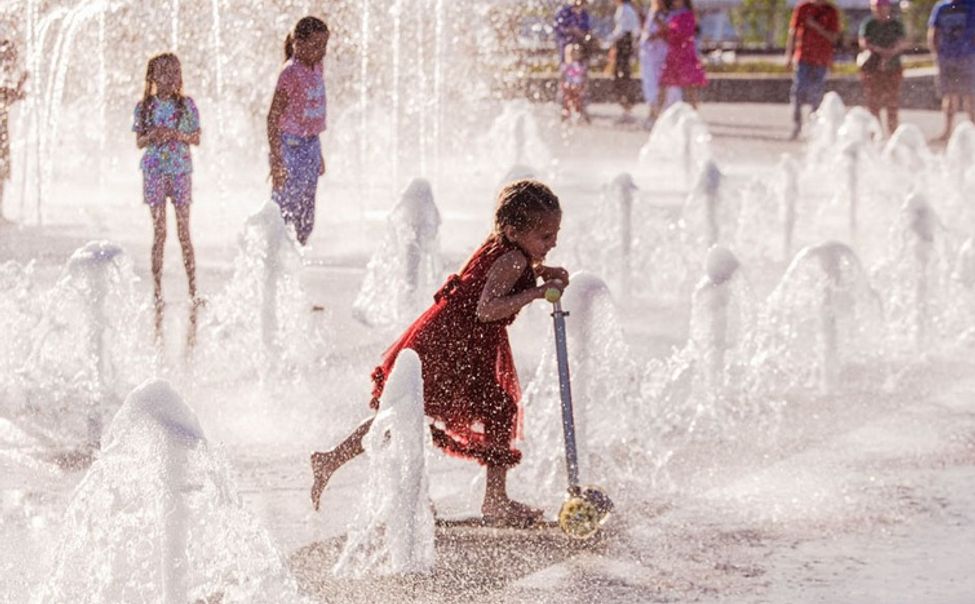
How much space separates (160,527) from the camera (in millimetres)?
4336

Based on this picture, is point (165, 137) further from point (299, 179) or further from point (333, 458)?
point (333, 458)

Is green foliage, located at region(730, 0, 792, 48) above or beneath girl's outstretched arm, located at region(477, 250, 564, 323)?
above

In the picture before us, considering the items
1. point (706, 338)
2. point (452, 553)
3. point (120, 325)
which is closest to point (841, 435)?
point (706, 338)

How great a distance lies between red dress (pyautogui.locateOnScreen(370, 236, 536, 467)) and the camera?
5.45m

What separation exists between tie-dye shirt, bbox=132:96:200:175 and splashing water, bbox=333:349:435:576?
3.35m

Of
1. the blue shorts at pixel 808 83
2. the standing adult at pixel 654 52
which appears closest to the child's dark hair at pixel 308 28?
the blue shorts at pixel 808 83

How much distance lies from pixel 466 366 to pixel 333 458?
18.3 inches

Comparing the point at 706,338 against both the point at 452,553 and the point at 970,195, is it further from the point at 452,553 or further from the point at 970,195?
the point at 970,195

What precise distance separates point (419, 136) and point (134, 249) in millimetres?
8895

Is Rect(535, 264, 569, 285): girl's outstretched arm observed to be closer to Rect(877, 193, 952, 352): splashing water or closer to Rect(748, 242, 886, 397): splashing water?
Rect(748, 242, 886, 397): splashing water

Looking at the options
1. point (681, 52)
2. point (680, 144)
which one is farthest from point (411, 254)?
point (681, 52)

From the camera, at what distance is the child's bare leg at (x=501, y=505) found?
18.1 ft

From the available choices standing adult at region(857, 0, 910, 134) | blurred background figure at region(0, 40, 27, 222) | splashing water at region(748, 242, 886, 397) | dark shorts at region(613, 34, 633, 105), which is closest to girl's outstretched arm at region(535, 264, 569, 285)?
splashing water at region(748, 242, 886, 397)

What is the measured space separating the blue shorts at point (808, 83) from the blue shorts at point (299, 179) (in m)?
9.28
